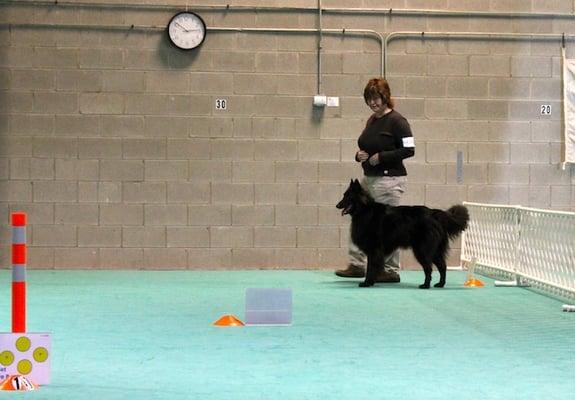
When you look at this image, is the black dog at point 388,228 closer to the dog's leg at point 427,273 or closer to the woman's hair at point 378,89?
the dog's leg at point 427,273

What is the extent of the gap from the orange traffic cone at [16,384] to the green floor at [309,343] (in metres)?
0.06

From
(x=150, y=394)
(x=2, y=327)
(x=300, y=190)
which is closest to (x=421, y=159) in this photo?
(x=300, y=190)

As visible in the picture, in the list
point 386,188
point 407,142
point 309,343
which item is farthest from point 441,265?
point 309,343

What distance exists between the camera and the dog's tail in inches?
275

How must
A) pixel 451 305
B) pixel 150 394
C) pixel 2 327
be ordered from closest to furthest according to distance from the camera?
pixel 150 394 → pixel 2 327 → pixel 451 305

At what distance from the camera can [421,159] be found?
848cm

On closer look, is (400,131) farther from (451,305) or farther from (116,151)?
(116,151)

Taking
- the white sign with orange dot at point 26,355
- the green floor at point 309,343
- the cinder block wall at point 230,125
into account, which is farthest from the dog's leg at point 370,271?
the white sign with orange dot at point 26,355

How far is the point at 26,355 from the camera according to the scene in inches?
144

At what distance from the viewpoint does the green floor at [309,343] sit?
371 cm

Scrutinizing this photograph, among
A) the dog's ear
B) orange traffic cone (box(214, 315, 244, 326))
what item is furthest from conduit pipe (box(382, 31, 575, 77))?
orange traffic cone (box(214, 315, 244, 326))

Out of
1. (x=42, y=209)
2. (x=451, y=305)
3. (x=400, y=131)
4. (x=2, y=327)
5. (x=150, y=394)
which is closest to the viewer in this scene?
(x=150, y=394)

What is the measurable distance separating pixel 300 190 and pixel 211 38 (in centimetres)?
147

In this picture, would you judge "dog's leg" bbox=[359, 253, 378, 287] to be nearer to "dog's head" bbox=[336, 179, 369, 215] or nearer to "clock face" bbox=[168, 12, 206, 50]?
"dog's head" bbox=[336, 179, 369, 215]
